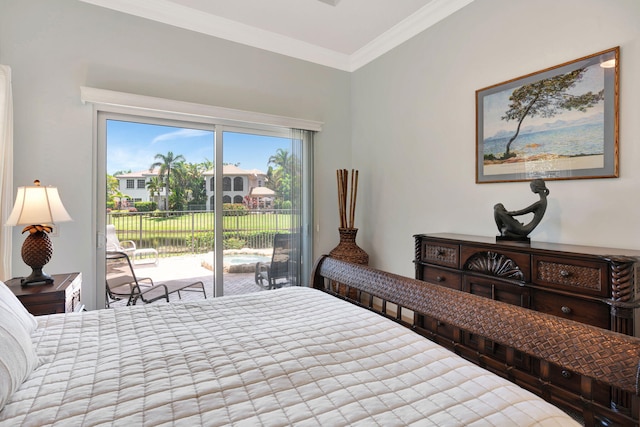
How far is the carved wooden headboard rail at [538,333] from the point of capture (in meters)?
0.82

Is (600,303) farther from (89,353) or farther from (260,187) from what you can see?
(260,187)

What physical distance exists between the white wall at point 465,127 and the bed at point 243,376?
1.45 metres

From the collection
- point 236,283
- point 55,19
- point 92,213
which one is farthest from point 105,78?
point 236,283

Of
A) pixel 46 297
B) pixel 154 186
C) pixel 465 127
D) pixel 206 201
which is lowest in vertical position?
pixel 46 297

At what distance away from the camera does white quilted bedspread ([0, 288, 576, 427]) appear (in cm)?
79

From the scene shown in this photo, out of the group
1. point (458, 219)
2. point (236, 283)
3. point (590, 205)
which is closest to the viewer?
point (590, 205)

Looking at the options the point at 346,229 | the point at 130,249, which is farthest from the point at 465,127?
the point at 130,249

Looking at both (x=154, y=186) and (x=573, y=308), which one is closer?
(x=573, y=308)

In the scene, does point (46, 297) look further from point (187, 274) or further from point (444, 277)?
point (444, 277)

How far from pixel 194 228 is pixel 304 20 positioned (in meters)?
2.29

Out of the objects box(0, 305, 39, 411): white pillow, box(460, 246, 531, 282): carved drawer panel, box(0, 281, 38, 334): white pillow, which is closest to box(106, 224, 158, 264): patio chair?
box(0, 281, 38, 334): white pillow

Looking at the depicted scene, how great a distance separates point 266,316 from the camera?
4.98 feet

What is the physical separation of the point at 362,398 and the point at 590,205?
2.03 meters

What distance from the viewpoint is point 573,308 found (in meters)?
1.71
